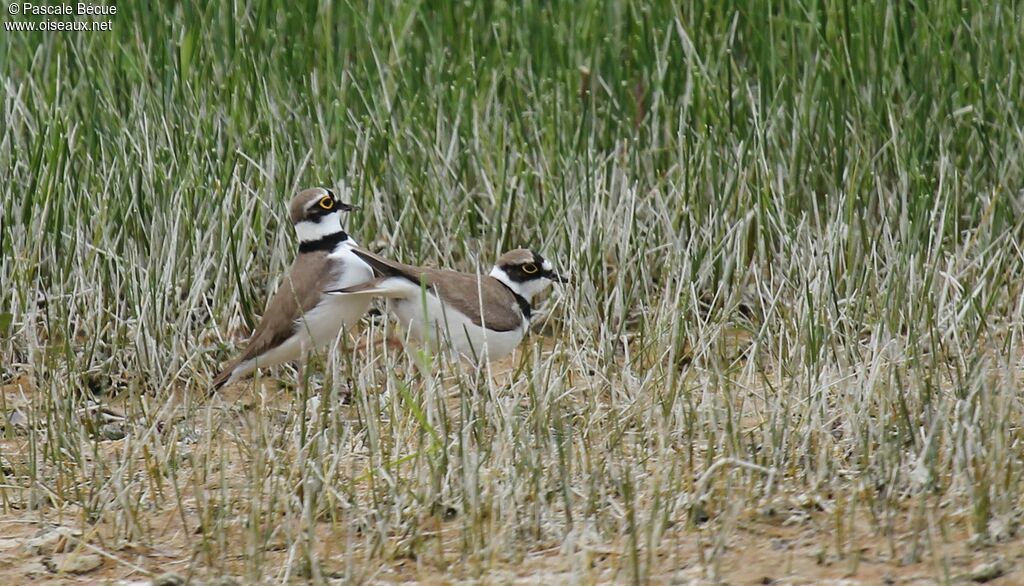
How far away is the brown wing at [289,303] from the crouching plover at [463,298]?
3.9 inches

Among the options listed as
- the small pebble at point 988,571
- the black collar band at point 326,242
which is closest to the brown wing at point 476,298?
the black collar band at point 326,242

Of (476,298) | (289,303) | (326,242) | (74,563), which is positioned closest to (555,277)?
(476,298)

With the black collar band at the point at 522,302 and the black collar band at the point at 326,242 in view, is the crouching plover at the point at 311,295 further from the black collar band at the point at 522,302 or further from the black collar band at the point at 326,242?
the black collar band at the point at 522,302

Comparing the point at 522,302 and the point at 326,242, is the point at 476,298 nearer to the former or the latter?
the point at 522,302

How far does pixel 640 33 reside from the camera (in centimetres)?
692

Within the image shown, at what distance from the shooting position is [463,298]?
5.59 metres

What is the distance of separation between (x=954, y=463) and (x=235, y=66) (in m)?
3.76

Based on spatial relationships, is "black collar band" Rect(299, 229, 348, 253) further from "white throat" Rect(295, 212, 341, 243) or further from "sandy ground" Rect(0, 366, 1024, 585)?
"sandy ground" Rect(0, 366, 1024, 585)

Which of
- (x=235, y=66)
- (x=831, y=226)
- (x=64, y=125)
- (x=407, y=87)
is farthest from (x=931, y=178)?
(x=64, y=125)

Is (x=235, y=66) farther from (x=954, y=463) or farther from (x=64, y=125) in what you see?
(x=954, y=463)

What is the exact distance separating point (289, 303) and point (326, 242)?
0.34m

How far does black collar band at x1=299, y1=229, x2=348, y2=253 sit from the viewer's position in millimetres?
5910

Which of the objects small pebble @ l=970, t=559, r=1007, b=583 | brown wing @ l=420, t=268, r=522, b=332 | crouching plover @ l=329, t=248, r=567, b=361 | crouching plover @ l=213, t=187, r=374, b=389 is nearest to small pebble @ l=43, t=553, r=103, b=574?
crouching plover @ l=213, t=187, r=374, b=389

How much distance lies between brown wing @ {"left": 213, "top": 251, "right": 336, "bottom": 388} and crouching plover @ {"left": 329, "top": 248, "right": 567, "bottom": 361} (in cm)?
10
